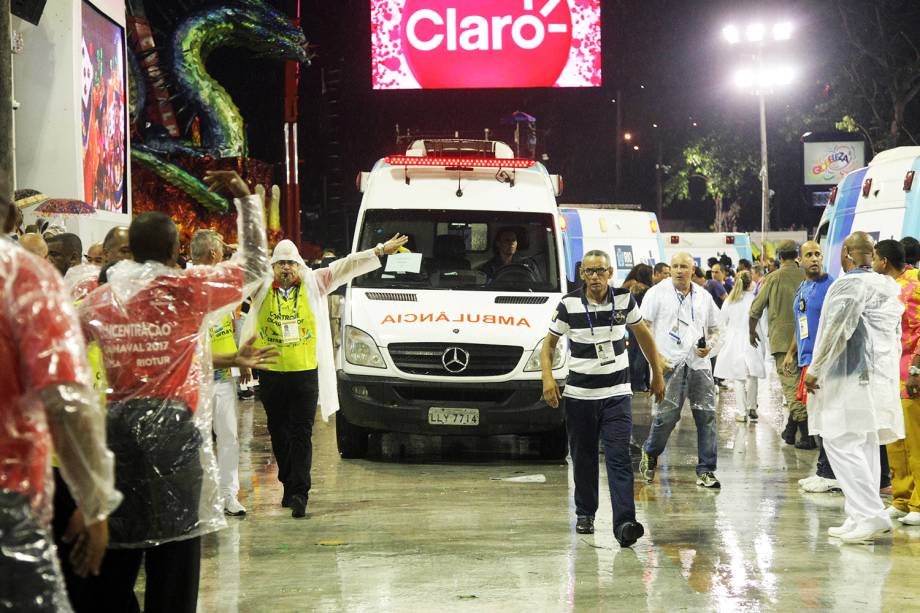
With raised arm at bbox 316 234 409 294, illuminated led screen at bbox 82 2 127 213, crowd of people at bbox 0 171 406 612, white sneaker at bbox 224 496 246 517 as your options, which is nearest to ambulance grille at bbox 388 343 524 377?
raised arm at bbox 316 234 409 294

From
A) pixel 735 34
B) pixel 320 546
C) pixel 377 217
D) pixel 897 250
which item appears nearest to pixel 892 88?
pixel 735 34

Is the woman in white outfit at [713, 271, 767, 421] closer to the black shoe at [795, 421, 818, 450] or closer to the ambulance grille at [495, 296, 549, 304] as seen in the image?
the black shoe at [795, 421, 818, 450]

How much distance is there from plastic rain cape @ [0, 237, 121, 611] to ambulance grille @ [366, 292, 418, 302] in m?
7.71

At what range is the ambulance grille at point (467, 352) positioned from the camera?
34.5 feet

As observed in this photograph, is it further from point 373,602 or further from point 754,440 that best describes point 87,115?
point 373,602

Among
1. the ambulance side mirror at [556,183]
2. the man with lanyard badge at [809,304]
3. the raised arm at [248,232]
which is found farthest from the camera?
the ambulance side mirror at [556,183]

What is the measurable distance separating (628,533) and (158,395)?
→ 3.81 metres

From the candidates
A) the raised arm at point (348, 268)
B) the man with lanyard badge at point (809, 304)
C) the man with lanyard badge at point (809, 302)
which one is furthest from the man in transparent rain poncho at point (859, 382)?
the raised arm at point (348, 268)

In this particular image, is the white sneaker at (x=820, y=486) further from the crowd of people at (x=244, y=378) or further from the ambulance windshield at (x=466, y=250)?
the ambulance windshield at (x=466, y=250)

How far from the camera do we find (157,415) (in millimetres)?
4355

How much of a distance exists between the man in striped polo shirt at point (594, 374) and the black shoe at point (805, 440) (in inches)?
173

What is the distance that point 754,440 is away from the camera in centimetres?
1242

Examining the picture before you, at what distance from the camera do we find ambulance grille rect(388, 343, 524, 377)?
34.5 ft

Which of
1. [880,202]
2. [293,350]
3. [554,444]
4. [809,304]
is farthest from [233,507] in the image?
[880,202]
